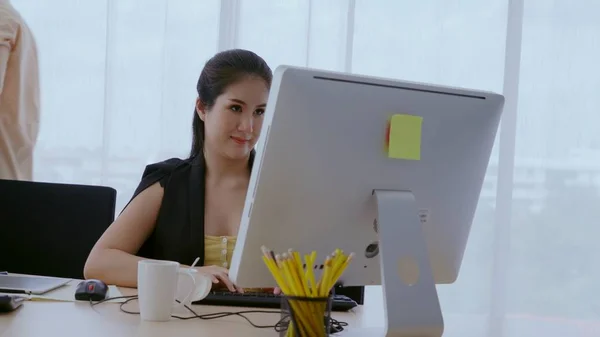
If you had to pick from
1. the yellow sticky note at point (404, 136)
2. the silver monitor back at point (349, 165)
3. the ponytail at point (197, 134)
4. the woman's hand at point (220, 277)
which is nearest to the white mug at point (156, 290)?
the silver monitor back at point (349, 165)

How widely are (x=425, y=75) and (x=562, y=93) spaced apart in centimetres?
53

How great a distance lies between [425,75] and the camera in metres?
3.08

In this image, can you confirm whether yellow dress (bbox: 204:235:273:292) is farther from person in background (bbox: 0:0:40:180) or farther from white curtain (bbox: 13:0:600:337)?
white curtain (bbox: 13:0:600:337)

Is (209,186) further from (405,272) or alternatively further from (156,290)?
(405,272)

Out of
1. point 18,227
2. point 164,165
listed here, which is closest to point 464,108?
point 164,165

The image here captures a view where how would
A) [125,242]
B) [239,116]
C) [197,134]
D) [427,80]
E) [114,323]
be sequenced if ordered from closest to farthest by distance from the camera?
1. [114,323]
2. [125,242]
3. [239,116]
4. [197,134]
5. [427,80]

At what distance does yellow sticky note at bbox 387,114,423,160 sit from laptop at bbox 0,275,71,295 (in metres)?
0.78

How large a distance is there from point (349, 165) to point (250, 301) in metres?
0.45

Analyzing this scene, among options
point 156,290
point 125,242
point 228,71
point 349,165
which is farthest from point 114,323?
point 228,71

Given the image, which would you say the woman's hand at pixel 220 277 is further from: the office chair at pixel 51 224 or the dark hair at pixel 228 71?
the dark hair at pixel 228 71

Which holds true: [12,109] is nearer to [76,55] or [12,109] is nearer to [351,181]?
[76,55]

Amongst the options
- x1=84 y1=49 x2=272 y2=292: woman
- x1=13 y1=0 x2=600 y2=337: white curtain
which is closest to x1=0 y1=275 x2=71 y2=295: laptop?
x1=84 y1=49 x2=272 y2=292: woman

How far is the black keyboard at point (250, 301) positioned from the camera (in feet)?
5.11

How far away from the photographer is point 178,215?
2.01 meters
